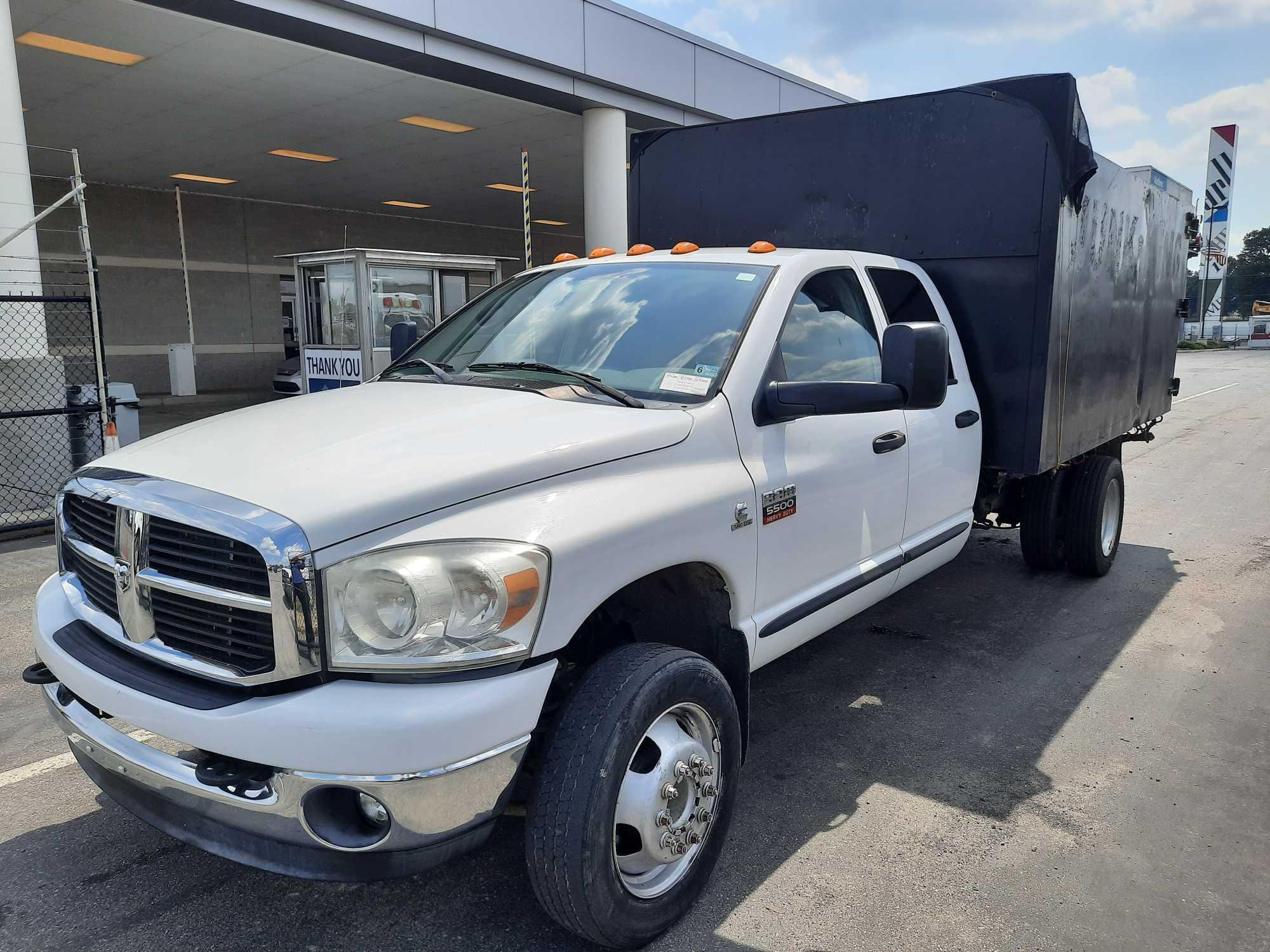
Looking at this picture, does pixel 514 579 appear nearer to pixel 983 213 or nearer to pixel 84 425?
pixel 983 213

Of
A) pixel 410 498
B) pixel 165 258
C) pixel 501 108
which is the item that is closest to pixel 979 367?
pixel 410 498

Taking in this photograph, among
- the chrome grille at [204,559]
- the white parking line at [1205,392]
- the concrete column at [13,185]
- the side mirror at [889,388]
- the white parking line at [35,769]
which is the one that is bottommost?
the white parking line at [1205,392]

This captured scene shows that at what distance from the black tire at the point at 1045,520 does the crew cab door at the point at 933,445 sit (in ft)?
4.23

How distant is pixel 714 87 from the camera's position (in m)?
14.5

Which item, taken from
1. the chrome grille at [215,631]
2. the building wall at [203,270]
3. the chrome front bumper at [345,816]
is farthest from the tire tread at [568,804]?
the building wall at [203,270]

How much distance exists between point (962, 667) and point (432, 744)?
3415 millimetres

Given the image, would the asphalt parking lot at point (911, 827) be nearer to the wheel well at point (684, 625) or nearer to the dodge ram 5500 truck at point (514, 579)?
the dodge ram 5500 truck at point (514, 579)

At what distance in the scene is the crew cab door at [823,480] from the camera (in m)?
3.22

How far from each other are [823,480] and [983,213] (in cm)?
219

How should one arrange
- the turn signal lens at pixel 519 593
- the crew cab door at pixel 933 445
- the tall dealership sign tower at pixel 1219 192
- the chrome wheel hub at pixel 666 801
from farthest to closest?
the tall dealership sign tower at pixel 1219 192 < the crew cab door at pixel 933 445 < the chrome wheel hub at pixel 666 801 < the turn signal lens at pixel 519 593

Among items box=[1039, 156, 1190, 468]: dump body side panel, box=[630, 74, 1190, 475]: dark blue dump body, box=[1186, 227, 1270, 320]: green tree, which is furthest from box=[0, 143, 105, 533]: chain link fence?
box=[1186, 227, 1270, 320]: green tree

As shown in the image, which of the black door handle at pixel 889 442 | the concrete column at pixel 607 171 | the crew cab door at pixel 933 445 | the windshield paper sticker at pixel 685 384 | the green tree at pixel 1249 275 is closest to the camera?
the windshield paper sticker at pixel 685 384

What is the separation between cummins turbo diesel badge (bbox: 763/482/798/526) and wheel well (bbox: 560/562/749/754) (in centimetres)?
29

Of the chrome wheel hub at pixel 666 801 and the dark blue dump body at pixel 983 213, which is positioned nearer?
the chrome wheel hub at pixel 666 801
